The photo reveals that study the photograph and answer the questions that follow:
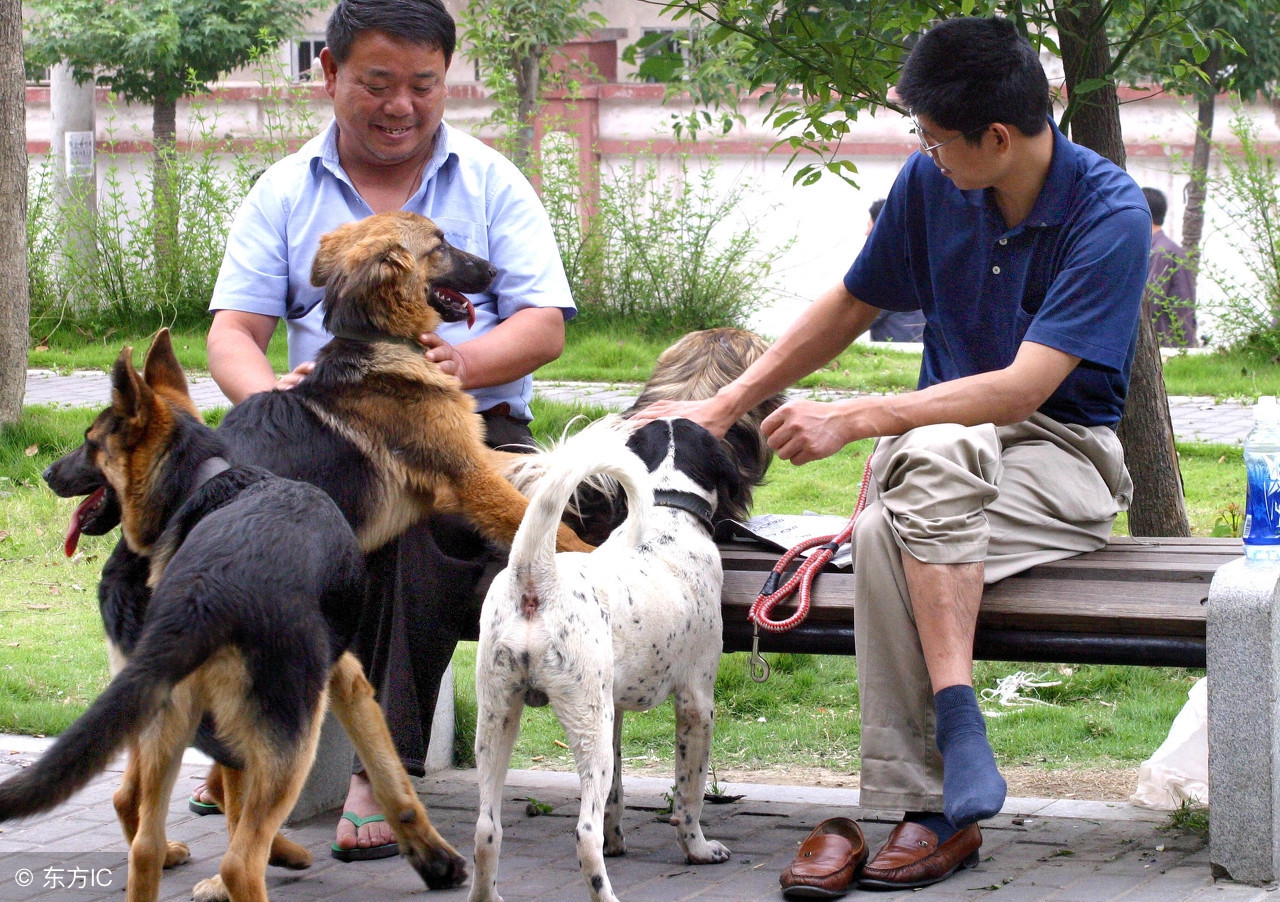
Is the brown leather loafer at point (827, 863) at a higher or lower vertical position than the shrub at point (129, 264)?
lower

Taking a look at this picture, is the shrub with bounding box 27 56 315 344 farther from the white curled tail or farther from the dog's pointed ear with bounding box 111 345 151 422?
the white curled tail

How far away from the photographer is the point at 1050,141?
3.60 meters

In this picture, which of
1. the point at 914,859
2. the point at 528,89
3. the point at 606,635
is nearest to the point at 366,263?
the point at 606,635

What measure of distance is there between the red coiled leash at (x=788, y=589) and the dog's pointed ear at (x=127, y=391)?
1603 mm

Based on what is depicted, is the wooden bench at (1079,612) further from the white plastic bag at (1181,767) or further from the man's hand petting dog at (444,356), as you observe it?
the man's hand petting dog at (444,356)

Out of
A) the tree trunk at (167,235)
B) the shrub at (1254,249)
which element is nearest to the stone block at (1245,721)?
the shrub at (1254,249)

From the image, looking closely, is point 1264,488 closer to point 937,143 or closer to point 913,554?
point 913,554

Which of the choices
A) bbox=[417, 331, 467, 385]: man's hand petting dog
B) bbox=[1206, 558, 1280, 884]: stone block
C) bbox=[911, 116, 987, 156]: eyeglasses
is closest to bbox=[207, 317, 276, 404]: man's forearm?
bbox=[417, 331, 467, 385]: man's hand petting dog

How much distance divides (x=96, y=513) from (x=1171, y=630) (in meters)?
2.58

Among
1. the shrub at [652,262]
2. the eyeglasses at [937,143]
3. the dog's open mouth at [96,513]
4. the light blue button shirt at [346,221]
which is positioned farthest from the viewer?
the shrub at [652,262]

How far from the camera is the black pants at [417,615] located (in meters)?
3.86

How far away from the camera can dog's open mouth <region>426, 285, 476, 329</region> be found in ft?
13.2

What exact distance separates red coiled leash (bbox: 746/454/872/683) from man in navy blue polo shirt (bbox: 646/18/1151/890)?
0.20 meters

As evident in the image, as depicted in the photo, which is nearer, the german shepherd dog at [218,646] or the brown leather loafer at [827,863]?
the german shepherd dog at [218,646]
